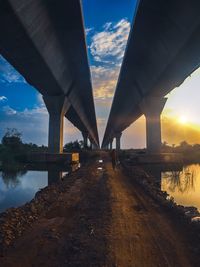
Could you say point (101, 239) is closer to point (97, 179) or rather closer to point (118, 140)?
point (97, 179)

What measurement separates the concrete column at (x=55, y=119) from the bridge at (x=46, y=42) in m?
1.63

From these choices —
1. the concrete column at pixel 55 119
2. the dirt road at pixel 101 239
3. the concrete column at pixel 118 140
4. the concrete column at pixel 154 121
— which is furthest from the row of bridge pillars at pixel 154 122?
the concrete column at pixel 118 140

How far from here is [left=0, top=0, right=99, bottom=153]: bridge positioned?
49.4 feet

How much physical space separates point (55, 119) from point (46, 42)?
57.3ft

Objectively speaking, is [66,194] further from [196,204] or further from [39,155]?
[39,155]

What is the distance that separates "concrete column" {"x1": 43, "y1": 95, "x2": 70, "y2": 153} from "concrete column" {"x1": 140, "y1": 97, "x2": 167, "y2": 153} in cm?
1200

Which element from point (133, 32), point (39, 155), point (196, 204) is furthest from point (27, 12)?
point (39, 155)

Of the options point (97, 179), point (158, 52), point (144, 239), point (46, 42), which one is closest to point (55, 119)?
point (46, 42)

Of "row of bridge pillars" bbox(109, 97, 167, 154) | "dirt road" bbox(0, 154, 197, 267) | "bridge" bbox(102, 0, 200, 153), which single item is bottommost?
"dirt road" bbox(0, 154, 197, 267)

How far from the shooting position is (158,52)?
21.9 m

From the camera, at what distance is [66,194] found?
1270 centimetres

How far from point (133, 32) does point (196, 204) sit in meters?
14.3

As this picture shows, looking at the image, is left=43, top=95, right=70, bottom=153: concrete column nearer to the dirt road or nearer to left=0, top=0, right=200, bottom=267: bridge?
left=0, top=0, right=200, bottom=267: bridge

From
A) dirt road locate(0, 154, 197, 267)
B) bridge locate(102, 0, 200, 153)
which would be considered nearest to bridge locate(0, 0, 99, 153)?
bridge locate(102, 0, 200, 153)
